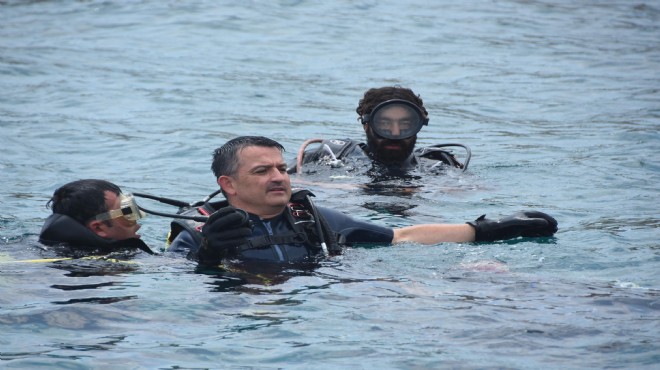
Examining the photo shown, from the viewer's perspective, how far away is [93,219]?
5699 mm

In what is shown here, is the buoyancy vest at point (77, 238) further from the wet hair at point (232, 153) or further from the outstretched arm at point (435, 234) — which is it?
the outstretched arm at point (435, 234)

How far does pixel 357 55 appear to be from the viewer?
50.4ft

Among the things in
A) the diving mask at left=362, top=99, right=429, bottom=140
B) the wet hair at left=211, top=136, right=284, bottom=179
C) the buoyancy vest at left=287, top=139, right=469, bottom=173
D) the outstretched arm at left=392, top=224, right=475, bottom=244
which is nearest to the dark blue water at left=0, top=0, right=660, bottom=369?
the outstretched arm at left=392, top=224, right=475, bottom=244

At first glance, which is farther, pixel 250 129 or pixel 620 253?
pixel 250 129

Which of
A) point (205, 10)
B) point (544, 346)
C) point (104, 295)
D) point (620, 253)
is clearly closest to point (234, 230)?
point (104, 295)

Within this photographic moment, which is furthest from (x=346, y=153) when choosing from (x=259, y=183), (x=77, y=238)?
(x=77, y=238)

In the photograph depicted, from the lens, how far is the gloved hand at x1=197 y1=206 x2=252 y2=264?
521 cm

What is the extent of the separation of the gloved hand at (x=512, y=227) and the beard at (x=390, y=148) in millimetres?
2313

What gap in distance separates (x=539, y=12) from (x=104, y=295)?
50.3 feet

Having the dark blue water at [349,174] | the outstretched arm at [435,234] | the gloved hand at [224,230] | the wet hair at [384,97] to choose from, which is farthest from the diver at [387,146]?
the gloved hand at [224,230]

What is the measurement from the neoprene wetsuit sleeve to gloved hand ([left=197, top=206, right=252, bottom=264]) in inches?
30.6

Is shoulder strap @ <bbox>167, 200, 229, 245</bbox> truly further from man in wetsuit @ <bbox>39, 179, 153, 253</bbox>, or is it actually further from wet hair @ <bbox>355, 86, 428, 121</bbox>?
wet hair @ <bbox>355, 86, 428, 121</bbox>

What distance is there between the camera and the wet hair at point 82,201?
18.7 ft

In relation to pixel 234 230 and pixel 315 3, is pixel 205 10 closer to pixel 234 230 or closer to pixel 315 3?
pixel 315 3
